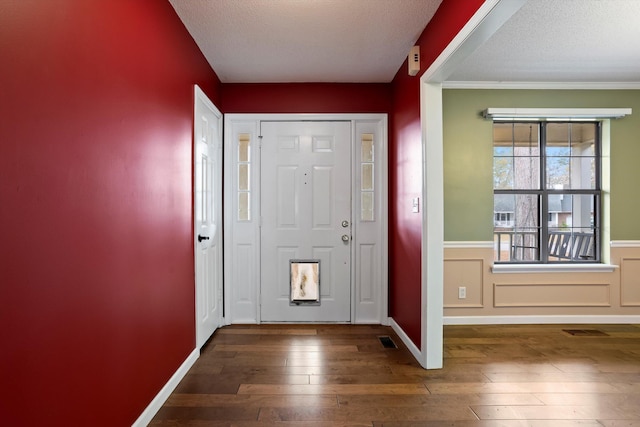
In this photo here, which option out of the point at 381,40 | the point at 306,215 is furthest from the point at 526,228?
the point at 381,40

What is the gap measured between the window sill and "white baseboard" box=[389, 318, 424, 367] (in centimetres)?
119

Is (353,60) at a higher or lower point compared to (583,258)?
higher

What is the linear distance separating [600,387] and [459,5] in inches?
100

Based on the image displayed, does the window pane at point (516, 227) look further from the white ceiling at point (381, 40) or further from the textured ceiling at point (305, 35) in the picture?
the textured ceiling at point (305, 35)

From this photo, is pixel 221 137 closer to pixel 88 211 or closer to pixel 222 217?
pixel 222 217

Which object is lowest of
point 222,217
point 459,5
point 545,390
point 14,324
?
point 545,390

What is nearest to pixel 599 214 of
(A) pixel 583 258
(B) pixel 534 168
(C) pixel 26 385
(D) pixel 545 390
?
(A) pixel 583 258

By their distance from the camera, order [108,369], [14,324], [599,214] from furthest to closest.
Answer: [599,214], [108,369], [14,324]

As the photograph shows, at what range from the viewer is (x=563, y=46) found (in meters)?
2.82

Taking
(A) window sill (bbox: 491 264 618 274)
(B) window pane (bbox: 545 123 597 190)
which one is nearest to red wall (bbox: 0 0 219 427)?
(A) window sill (bbox: 491 264 618 274)

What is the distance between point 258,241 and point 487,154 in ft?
8.22

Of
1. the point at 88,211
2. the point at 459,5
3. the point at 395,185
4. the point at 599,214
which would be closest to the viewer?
the point at 88,211

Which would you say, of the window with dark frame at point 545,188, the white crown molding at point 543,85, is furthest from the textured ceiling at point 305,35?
the window with dark frame at point 545,188

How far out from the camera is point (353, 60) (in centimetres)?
306
